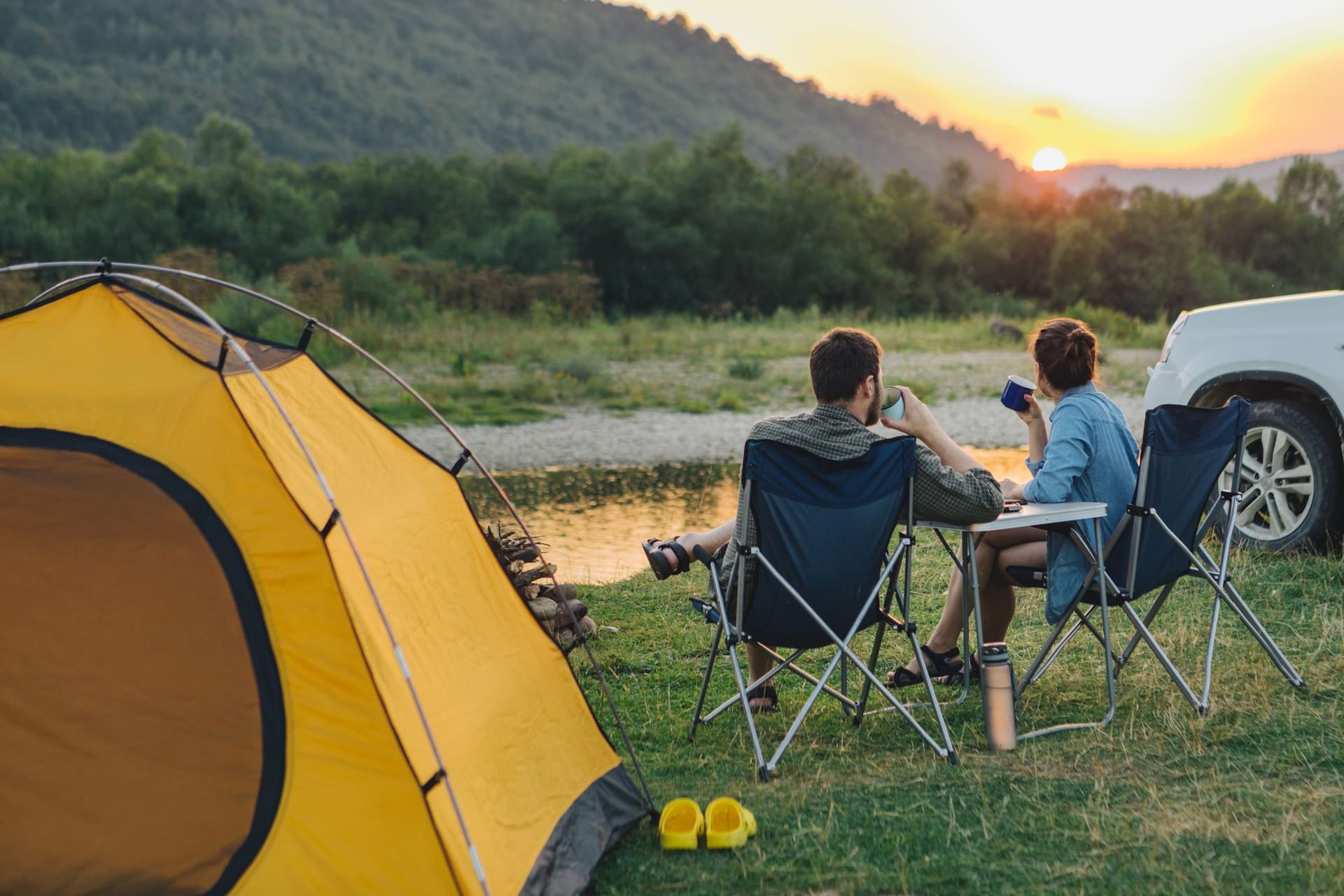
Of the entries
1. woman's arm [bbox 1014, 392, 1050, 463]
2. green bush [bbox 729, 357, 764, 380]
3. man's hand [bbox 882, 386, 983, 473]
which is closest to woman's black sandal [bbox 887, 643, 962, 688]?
woman's arm [bbox 1014, 392, 1050, 463]

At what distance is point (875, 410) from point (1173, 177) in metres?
62.2

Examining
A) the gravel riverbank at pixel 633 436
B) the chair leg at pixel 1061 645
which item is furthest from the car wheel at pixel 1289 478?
the gravel riverbank at pixel 633 436

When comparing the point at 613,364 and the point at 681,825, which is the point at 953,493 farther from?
the point at 613,364

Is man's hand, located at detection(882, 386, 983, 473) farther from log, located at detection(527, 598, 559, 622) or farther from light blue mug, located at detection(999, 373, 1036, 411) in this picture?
log, located at detection(527, 598, 559, 622)

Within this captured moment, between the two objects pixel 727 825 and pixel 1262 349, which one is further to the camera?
pixel 1262 349

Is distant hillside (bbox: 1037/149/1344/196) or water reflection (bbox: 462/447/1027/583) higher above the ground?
distant hillside (bbox: 1037/149/1344/196)

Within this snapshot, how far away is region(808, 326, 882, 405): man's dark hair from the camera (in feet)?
13.3

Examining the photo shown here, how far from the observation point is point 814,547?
12.9 ft

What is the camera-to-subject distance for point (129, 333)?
328 cm

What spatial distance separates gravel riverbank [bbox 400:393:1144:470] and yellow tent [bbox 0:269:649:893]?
28.4 ft

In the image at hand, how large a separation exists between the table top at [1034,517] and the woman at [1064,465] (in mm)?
111

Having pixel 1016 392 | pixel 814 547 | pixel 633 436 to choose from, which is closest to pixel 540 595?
pixel 814 547

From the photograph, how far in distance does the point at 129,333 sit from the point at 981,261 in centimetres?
5262

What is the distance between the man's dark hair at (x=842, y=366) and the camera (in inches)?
159
